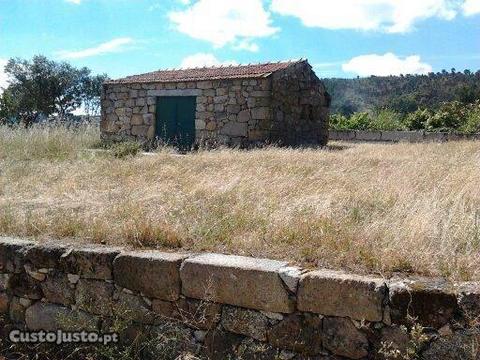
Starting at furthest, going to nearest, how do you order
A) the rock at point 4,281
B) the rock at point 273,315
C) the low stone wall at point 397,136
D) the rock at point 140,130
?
the low stone wall at point 397,136 < the rock at point 140,130 < the rock at point 4,281 < the rock at point 273,315

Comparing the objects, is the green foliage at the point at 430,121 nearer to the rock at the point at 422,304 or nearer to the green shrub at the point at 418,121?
the green shrub at the point at 418,121

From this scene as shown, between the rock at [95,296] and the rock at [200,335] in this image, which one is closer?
the rock at [200,335]

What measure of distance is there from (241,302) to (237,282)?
0.42 ft

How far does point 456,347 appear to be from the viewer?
2.53 metres

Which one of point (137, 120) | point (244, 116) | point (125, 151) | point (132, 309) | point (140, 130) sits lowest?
point (132, 309)

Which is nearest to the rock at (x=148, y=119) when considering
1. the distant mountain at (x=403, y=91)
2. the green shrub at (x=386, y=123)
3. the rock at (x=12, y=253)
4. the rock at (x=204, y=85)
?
the rock at (x=204, y=85)

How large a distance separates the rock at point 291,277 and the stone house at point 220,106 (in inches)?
419

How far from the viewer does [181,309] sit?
3.23 meters

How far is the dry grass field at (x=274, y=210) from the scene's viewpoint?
3271 millimetres

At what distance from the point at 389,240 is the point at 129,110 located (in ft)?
44.1

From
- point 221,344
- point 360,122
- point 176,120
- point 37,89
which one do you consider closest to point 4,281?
point 221,344

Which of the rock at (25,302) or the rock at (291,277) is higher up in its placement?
the rock at (291,277)

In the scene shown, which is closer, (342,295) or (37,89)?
(342,295)

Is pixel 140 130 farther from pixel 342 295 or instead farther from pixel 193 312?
pixel 342 295
